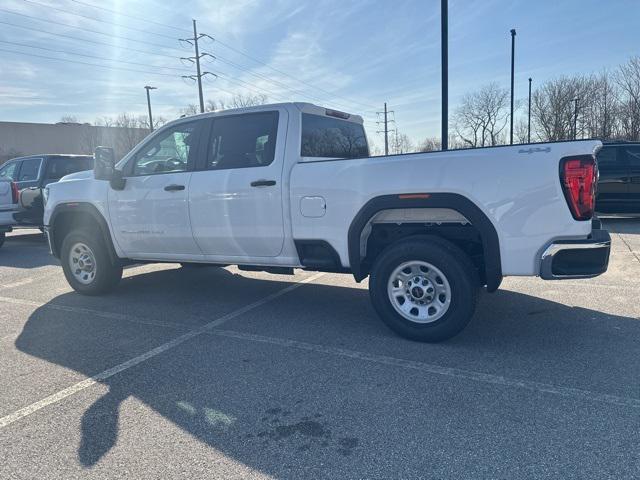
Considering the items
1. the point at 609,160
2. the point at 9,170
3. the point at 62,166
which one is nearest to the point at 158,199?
the point at 62,166

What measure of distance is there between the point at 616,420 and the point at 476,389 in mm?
816

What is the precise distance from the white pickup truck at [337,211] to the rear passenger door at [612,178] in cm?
721

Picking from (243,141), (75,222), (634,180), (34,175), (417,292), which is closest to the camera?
(417,292)

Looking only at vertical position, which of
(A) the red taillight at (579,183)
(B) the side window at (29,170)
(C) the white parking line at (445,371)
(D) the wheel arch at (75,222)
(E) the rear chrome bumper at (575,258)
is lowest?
(C) the white parking line at (445,371)

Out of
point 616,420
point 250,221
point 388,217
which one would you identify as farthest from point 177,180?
point 616,420

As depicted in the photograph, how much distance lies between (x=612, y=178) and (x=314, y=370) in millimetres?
9693

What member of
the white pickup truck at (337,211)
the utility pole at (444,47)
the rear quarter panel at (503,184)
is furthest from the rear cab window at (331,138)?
the utility pole at (444,47)

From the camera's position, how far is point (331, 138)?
5422mm

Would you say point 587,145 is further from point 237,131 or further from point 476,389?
point 237,131

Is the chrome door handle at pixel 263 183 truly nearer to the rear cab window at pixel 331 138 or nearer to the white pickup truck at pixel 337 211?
the white pickup truck at pixel 337 211

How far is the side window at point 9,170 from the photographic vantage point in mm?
12367

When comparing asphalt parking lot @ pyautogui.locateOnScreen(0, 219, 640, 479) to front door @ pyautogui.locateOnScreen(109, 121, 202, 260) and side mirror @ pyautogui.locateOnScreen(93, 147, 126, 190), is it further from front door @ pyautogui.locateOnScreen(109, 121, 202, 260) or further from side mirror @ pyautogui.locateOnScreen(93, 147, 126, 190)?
side mirror @ pyautogui.locateOnScreen(93, 147, 126, 190)

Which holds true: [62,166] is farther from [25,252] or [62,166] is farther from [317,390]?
[317,390]

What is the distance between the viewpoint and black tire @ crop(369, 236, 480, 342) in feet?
13.0
